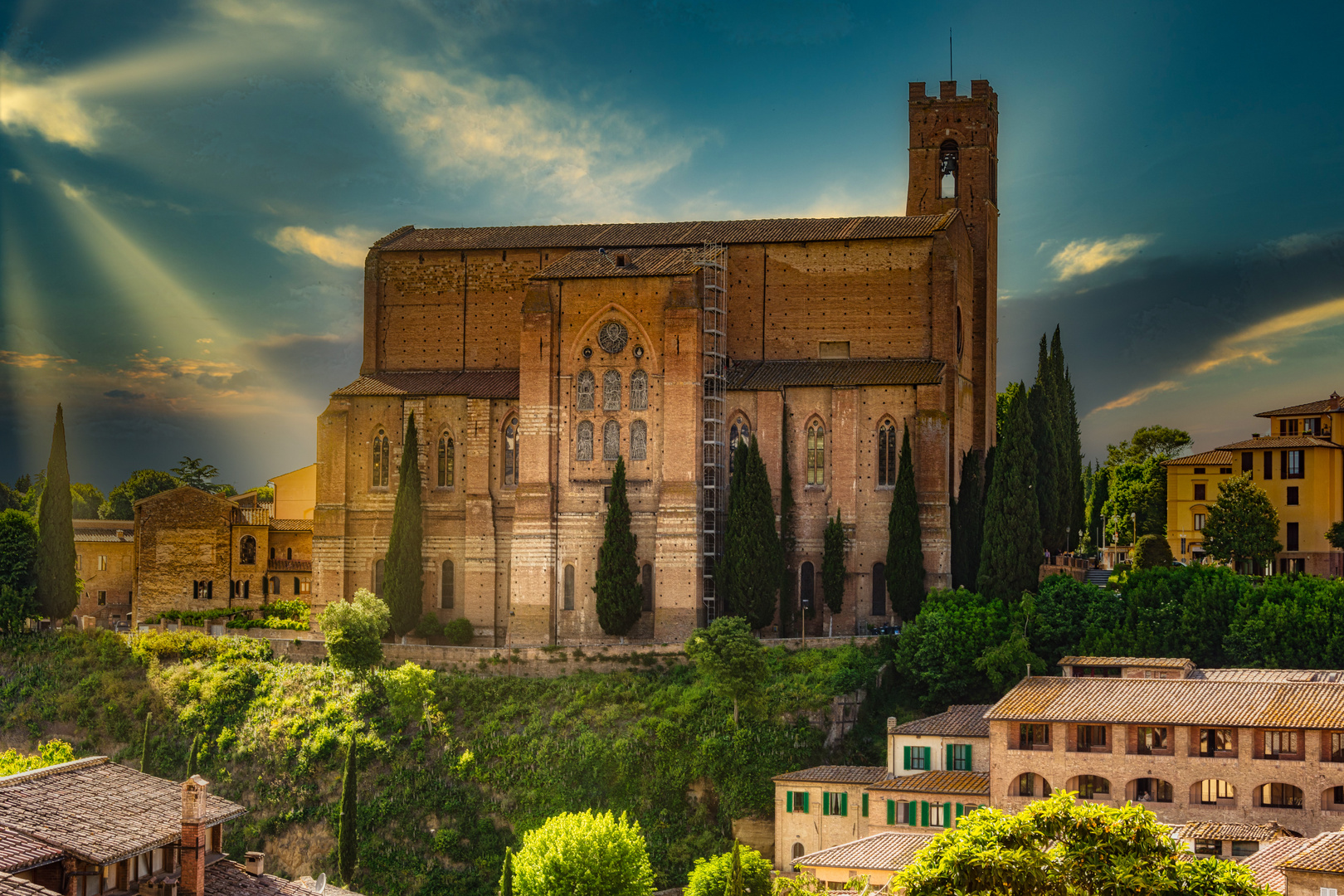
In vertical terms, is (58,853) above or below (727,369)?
below

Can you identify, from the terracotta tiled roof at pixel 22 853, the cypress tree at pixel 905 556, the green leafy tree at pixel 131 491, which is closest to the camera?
the terracotta tiled roof at pixel 22 853

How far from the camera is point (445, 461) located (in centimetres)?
5169

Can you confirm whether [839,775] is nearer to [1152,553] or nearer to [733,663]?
[733,663]

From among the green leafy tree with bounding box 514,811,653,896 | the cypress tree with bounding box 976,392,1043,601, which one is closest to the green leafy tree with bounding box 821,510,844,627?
the cypress tree with bounding box 976,392,1043,601

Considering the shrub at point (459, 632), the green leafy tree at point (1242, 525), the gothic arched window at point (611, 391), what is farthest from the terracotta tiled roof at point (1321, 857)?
the shrub at point (459, 632)

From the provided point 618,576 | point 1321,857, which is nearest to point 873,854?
point 1321,857

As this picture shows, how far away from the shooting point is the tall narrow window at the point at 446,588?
50.9m

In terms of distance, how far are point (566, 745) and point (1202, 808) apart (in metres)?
16.3

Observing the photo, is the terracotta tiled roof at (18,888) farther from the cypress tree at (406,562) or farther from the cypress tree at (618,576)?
the cypress tree at (406,562)

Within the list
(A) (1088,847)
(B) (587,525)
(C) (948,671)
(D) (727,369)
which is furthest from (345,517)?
(A) (1088,847)

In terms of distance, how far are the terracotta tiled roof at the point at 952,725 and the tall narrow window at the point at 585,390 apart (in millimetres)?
15118

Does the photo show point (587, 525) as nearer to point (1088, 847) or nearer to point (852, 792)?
point (852, 792)

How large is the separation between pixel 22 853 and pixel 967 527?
32.5 meters

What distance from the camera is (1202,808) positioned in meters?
34.5
